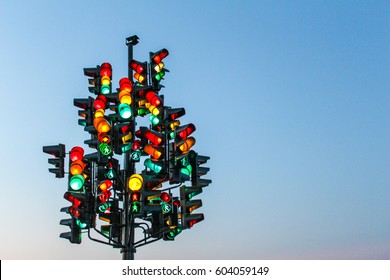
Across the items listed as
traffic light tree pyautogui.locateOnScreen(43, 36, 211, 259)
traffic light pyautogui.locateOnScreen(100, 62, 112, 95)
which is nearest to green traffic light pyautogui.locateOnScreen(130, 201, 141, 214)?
traffic light tree pyautogui.locateOnScreen(43, 36, 211, 259)

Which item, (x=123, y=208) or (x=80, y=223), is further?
(x=123, y=208)

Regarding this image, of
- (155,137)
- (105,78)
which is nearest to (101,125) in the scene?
(155,137)

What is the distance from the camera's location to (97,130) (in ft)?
32.6

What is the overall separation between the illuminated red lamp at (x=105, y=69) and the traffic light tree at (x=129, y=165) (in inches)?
0.7

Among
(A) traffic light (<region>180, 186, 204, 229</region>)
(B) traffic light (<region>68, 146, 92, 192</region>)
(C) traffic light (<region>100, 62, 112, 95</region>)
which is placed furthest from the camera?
(C) traffic light (<region>100, 62, 112, 95</region>)

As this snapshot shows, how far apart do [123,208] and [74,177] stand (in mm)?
1698

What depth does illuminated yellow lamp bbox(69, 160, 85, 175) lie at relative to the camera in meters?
9.54

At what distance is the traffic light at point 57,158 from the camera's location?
10117 millimetres

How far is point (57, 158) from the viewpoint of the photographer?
33.7 feet

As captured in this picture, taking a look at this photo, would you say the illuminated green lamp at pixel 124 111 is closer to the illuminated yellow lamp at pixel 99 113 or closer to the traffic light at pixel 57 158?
the illuminated yellow lamp at pixel 99 113

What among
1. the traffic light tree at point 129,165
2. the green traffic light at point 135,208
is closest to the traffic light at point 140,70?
the traffic light tree at point 129,165

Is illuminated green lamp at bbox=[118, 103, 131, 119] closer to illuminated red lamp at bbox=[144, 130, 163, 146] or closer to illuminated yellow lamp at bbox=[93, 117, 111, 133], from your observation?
illuminated yellow lamp at bbox=[93, 117, 111, 133]
